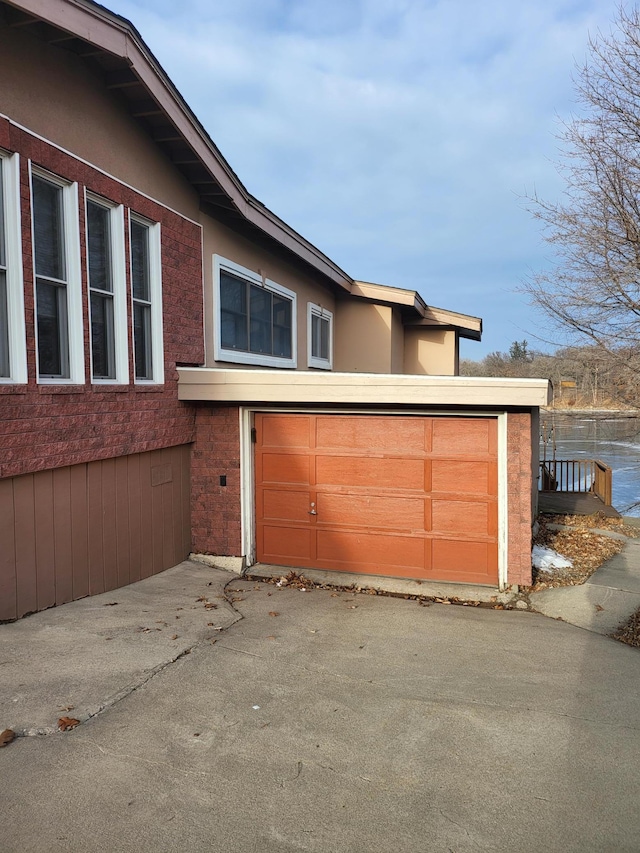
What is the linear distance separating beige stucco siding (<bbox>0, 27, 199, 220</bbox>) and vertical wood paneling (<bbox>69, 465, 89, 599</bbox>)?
3458mm

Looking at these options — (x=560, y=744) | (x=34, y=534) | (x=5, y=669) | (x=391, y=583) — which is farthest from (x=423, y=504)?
(x=5, y=669)

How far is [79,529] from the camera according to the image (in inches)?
264

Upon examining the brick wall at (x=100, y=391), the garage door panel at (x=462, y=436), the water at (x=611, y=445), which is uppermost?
the brick wall at (x=100, y=391)

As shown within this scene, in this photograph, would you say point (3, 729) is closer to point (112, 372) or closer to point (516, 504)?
point (112, 372)

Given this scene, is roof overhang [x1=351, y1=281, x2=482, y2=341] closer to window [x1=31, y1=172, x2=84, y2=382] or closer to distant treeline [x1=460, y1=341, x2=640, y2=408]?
distant treeline [x1=460, y1=341, x2=640, y2=408]

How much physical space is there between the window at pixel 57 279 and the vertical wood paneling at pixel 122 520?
4.42 ft

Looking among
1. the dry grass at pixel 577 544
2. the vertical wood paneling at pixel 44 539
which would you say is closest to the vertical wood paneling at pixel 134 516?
the vertical wood paneling at pixel 44 539

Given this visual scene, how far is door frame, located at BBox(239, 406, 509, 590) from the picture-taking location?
7.84 metres

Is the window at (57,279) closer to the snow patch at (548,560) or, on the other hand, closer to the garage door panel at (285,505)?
the garage door panel at (285,505)

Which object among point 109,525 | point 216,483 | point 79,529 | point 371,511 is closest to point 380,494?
point 371,511

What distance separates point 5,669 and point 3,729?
89cm

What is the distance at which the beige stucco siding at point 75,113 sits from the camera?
570cm

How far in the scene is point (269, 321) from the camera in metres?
11.5

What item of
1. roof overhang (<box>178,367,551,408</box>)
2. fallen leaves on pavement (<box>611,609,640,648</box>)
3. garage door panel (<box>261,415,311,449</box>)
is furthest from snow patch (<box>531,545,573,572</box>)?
garage door panel (<box>261,415,311,449</box>)
